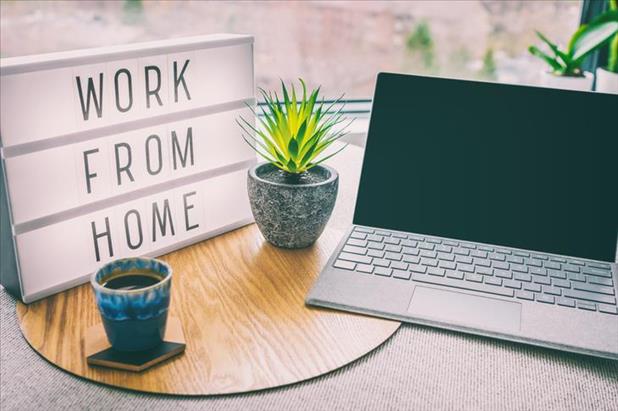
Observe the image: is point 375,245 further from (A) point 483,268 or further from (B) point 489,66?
(B) point 489,66

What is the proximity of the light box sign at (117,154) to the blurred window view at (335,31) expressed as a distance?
Result: 39cm

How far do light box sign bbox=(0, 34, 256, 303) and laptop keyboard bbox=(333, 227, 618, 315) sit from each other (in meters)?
0.22

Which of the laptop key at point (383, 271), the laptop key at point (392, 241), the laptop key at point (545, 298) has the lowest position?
the laptop key at point (545, 298)

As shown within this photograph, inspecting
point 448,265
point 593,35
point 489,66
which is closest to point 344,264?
point 448,265

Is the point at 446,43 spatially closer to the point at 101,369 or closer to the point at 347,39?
the point at 347,39

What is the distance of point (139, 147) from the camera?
0.86 metres

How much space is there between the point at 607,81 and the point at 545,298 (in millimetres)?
822

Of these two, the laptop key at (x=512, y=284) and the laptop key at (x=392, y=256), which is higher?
the laptop key at (x=392, y=256)

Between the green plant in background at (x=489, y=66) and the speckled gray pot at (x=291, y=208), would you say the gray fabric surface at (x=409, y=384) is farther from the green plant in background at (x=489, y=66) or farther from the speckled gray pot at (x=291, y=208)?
the green plant in background at (x=489, y=66)

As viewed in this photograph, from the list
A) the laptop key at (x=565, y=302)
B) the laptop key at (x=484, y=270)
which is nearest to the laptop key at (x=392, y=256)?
the laptop key at (x=484, y=270)

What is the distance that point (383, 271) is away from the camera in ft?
2.80

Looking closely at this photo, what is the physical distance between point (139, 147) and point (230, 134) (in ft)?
0.50

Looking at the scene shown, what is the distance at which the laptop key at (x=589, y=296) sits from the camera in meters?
0.81

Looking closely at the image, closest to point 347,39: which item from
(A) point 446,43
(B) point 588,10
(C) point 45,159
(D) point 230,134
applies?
(A) point 446,43
